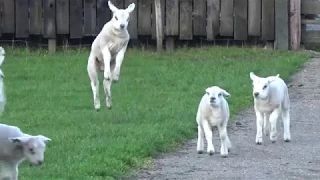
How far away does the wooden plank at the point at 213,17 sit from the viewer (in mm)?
22188

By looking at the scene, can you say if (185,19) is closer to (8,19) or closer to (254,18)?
(254,18)

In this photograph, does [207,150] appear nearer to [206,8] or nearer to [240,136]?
[240,136]

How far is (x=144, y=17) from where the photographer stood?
22.3 meters

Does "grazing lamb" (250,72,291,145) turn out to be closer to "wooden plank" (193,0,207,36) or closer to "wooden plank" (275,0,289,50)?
"wooden plank" (275,0,289,50)

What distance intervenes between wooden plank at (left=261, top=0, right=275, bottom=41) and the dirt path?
23.5 ft

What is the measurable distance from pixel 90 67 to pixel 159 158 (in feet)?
10.9

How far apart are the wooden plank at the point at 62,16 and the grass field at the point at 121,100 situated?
0.71 meters

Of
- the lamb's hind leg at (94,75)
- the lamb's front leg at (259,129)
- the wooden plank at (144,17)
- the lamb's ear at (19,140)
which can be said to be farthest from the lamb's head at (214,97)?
the wooden plank at (144,17)

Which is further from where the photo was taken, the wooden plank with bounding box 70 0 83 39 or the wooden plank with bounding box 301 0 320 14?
the wooden plank with bounding box 70 0 83 39

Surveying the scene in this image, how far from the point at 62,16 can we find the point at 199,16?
2950 mm

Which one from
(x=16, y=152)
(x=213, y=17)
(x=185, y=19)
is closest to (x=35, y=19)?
(x=185, y=19)

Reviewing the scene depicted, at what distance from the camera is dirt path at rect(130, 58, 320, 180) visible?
436 inches

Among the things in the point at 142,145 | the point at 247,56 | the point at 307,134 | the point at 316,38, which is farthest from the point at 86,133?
the point at 316,38

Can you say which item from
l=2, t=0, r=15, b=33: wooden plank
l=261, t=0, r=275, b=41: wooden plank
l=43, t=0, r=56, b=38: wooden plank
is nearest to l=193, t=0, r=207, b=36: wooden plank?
l=261, t=0, r=275, b=41: wooden plank
